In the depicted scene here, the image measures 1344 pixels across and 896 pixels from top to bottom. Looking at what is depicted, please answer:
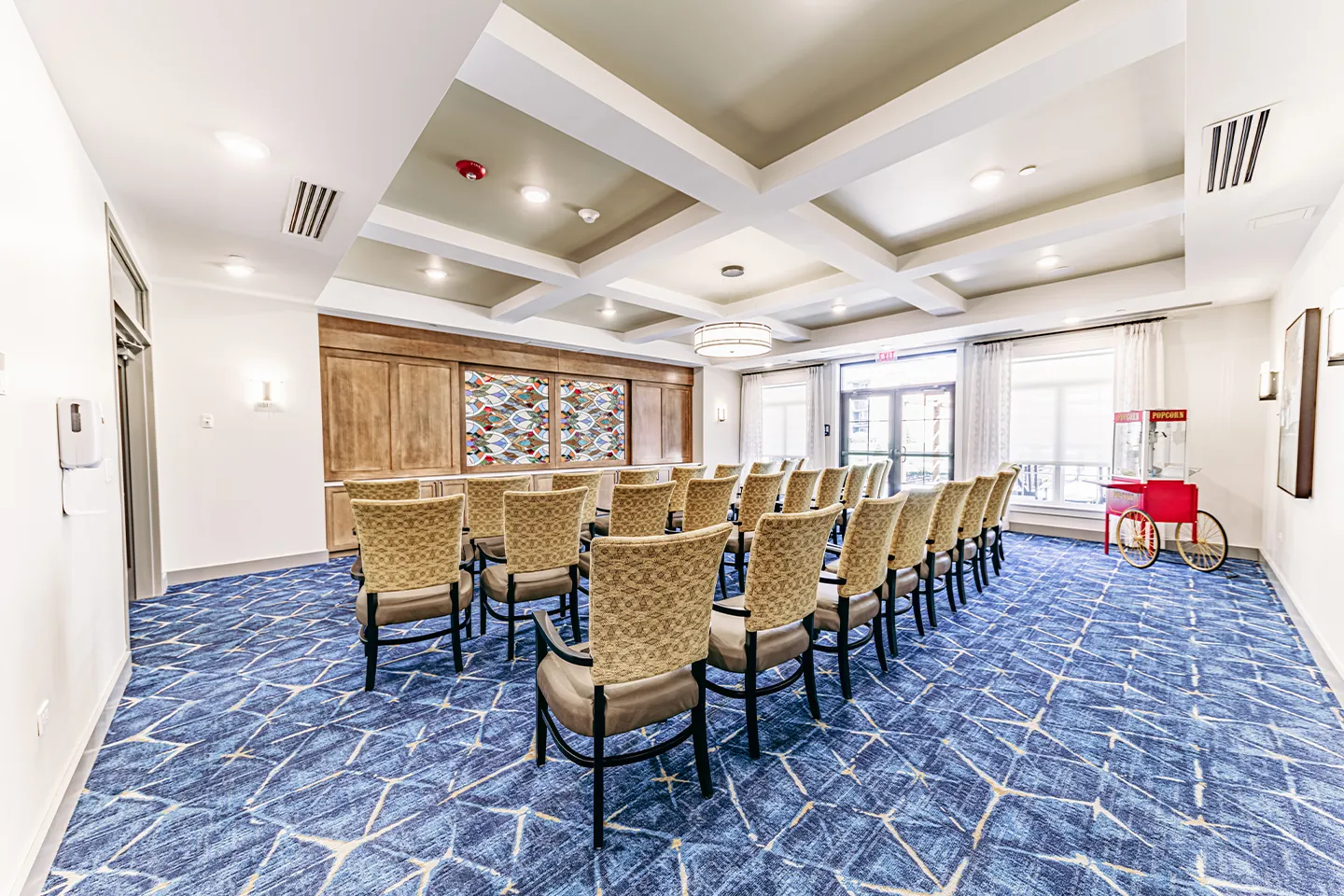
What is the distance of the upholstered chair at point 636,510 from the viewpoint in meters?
3.27

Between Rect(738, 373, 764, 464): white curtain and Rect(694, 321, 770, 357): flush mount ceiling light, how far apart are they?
160 inches

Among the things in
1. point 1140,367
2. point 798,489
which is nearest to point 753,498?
point 798,489

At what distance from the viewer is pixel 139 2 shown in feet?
5.14

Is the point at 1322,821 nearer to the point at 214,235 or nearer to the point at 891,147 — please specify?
the point at 891,147

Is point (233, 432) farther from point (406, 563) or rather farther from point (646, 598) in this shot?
point (646, 598)

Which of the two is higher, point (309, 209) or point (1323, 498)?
point (309, 209)

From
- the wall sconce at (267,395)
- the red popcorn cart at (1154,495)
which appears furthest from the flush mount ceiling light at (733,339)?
the wall sconce at (267,395)

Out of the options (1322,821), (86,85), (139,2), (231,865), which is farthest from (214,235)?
(1322,821)

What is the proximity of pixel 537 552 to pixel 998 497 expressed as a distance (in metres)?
4.06

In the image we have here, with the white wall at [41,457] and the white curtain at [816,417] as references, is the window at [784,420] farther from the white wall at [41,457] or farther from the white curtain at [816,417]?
the white wall at [41,457]

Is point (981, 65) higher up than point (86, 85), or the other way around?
point (981, 65)

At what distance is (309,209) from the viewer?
3006 mm

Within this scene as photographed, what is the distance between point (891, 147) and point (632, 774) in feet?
10.2

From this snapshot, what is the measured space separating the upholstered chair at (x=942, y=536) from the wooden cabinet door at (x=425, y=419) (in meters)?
5.60
